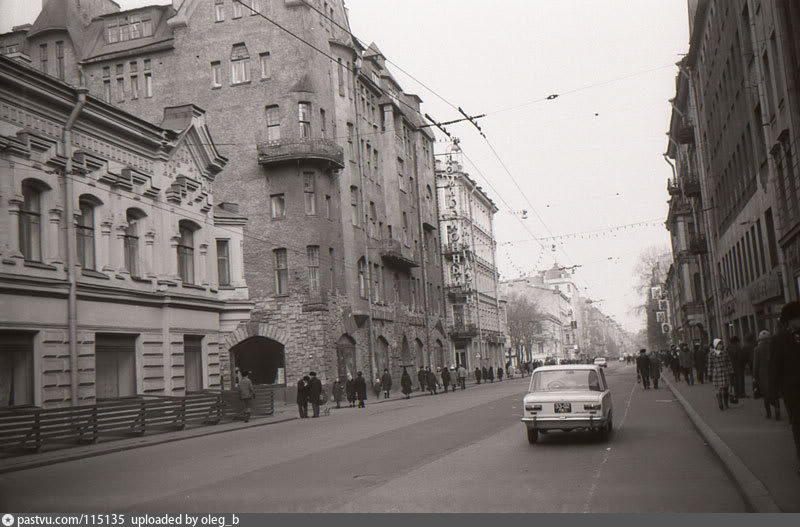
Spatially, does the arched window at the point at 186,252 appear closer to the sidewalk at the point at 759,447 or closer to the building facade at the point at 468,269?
the sidewalk at the point at 759,447

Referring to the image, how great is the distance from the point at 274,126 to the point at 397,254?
43.9 ft

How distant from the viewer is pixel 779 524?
6906 mm

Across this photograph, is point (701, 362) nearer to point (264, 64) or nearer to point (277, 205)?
point (277, 205)

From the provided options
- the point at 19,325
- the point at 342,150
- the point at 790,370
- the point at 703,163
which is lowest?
the point at 790,370

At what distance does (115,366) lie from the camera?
25.8 m

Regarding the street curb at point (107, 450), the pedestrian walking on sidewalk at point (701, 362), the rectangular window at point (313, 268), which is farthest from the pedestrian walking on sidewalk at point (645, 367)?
the street curb at point (107, 450)

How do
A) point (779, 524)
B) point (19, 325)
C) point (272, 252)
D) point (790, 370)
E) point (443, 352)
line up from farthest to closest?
point (443, 352), point (272, 252), point (19, 325), point (790, 370), point (779, 524)

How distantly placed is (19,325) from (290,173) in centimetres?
2421

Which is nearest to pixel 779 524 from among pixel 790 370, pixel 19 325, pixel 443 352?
pixel 790 370

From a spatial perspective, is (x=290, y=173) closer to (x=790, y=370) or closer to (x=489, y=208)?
(x=790, y=370)

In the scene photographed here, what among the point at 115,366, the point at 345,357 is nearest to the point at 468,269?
the point at 345,357

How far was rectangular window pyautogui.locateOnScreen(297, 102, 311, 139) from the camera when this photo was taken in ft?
145

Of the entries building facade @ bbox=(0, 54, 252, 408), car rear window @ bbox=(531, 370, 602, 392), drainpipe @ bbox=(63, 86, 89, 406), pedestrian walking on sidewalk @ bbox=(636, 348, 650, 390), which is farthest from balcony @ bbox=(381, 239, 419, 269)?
car rear window @ bbox=(531, 370, 602, 392)

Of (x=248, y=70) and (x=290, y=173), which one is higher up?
(x=248, y=70)
